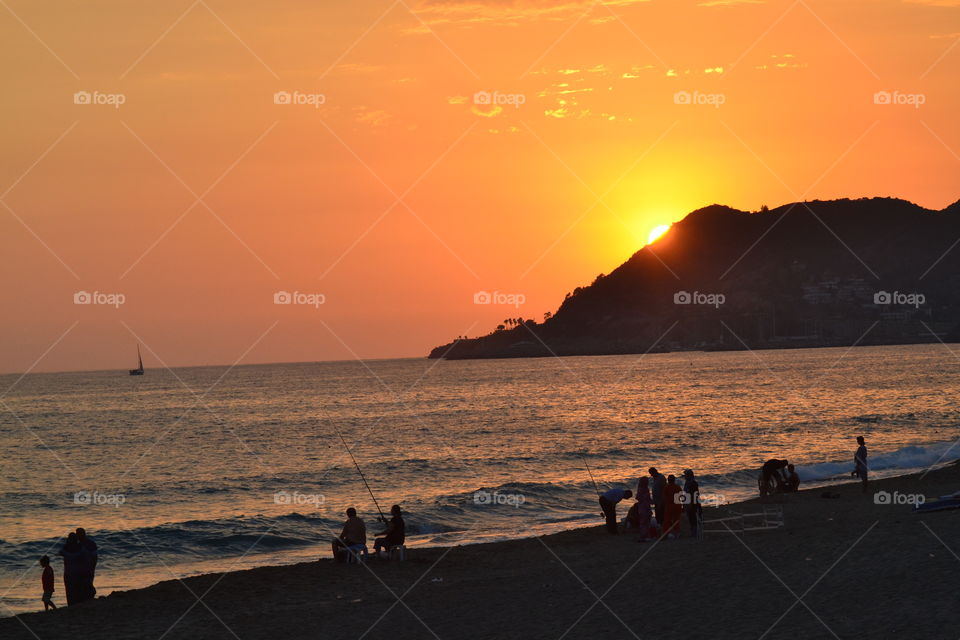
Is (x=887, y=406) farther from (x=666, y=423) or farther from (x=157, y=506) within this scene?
(x=157, y=506)

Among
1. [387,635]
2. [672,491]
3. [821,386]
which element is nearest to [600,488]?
[672,491]

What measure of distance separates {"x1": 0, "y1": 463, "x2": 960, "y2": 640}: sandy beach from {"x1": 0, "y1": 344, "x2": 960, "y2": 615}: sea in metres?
5.36

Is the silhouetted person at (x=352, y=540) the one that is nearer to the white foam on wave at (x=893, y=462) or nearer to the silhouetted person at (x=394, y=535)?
the silhouetted person at (x=394, y=535)

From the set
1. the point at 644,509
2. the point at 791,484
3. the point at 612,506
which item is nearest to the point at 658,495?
the point at 644,509

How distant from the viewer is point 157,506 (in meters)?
37.4

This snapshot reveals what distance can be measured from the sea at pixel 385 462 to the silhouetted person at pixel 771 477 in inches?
123

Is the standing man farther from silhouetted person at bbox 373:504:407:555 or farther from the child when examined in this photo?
the child

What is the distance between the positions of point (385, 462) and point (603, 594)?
36199 mm

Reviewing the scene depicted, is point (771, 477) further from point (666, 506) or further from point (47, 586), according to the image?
point (47, 586)

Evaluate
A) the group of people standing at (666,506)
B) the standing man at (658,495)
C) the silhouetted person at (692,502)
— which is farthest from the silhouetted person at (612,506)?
the silhouetted person at (692,502)

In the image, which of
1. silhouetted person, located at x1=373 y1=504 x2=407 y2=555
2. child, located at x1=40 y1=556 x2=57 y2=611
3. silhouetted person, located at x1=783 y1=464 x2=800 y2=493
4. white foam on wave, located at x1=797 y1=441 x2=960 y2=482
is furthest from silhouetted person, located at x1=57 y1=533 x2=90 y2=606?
white foam on wave, located at x1=797 y1=441 x2=960 y2=482

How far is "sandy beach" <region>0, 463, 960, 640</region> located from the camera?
1298cm

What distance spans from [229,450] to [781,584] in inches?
1966

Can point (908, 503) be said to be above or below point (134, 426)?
below
